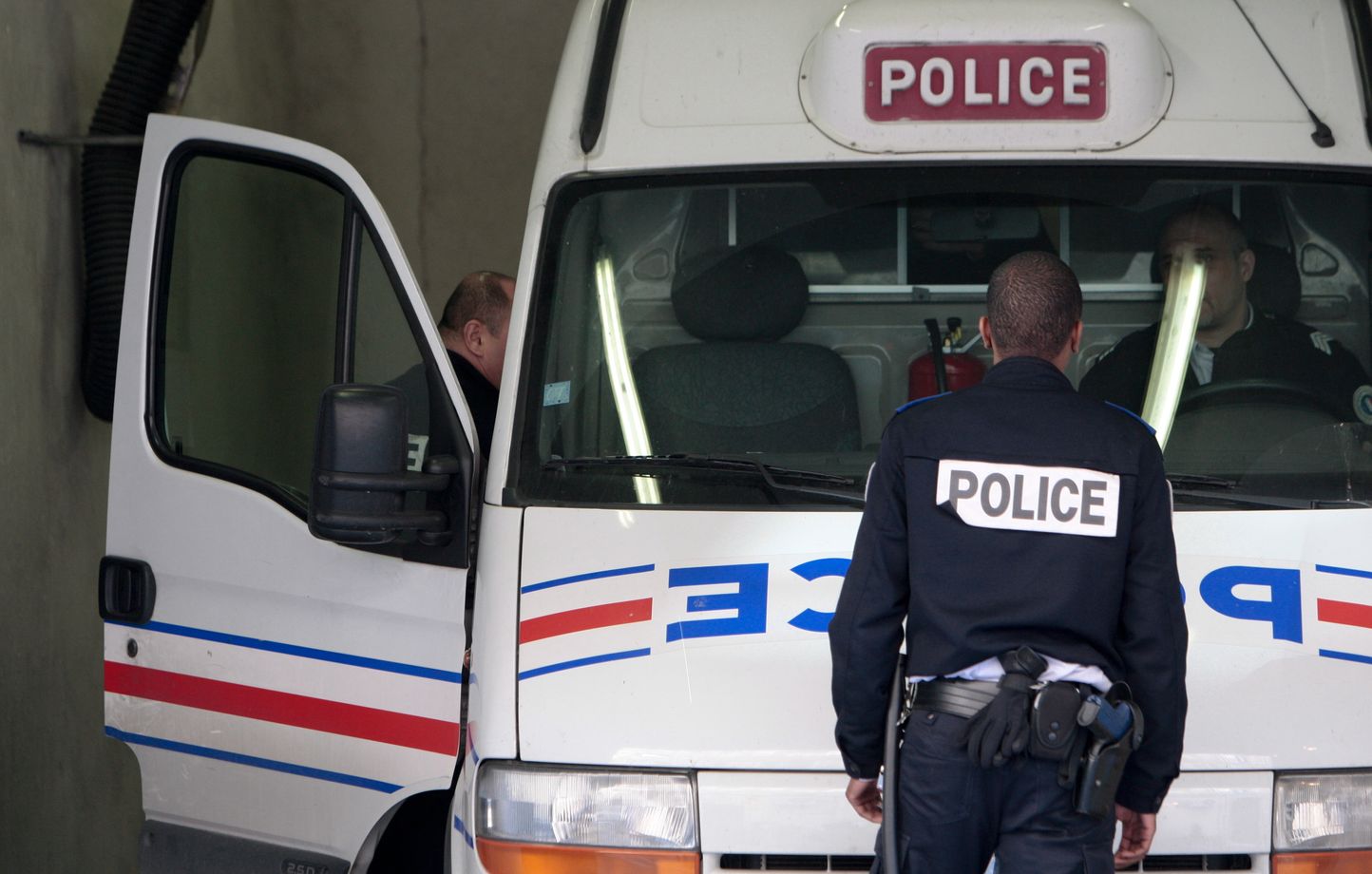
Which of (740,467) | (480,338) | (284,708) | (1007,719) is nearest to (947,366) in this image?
(740,467)

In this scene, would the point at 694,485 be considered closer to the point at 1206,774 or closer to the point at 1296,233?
the point at 1206,774

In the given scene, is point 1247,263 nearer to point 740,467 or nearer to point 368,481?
point 740,467

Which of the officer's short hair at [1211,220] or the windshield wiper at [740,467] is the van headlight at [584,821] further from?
the officer's short hair at [1211,220]

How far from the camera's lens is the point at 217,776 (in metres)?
3.70

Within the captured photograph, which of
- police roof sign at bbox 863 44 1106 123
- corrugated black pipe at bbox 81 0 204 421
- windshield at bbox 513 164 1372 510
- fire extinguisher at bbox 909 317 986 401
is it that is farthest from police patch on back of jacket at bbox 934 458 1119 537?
corrugated black pipe at bbox 81 0 204 421

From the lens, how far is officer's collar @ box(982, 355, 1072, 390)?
2.57 metres

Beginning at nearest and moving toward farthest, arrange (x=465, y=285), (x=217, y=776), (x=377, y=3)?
1. (x=217, y=776)
2. (x=465, y=285)
3. (x=377, y=3)

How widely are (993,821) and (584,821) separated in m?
0.69

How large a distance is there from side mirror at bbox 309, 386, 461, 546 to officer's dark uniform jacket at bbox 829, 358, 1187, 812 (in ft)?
3.12

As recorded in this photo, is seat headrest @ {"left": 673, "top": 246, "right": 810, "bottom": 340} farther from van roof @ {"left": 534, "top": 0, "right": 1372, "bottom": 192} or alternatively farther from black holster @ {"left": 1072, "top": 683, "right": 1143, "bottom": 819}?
black holster @ {"left": 1072, "top": 683, "right": 1143, "bottom": 819}

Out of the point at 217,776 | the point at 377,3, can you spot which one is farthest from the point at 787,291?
the point at 377,3

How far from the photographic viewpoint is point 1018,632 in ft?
8.16

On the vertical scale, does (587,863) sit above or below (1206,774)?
below

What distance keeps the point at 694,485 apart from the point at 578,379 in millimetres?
368
